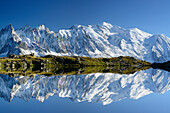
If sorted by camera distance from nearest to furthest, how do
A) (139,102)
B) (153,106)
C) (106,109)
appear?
(106,109), (153,106), (139,102)

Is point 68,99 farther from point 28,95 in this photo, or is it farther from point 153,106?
point 153,106

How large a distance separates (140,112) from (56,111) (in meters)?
11.3

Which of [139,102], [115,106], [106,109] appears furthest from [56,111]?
[139,102]

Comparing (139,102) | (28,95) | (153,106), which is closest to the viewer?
(153,106)

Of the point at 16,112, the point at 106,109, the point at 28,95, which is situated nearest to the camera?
the point at 16,112

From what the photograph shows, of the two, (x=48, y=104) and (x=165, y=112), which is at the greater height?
(x=48, y=104)

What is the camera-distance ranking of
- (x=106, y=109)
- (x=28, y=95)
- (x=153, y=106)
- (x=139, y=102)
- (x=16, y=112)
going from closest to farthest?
1. (x=16, y=112)
2. (x=106, y=109)
3. (x=153, y=106)
4. (x=139, y=102)
5. (x=28, y=95)

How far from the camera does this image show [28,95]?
35.2 metres

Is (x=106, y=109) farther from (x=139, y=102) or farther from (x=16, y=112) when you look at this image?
(x=16, y=112)

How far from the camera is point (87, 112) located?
2606cm

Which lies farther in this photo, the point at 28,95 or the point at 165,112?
the point at 28,95

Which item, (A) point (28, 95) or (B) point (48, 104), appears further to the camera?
(A) point (28, 95)

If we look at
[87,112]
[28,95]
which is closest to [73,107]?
[87,112]

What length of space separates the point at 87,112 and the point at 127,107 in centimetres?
662
